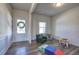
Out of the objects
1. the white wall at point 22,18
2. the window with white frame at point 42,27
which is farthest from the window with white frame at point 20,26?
the window with white frame at point 42,27

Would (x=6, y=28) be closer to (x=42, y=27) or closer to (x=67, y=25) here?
(x=42, y=27)

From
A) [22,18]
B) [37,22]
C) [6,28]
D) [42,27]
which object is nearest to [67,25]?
[42,27]

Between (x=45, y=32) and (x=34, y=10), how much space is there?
0.57 m

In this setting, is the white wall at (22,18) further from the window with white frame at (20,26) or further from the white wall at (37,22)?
the white wall at (37,22)

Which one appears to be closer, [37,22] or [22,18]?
[22,18]

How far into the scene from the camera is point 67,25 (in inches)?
89.2

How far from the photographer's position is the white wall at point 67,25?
2164mm

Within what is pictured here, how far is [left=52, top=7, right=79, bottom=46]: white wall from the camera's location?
2.16 m

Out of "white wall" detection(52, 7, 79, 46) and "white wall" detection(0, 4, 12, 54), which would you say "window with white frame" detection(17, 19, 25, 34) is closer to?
"white wall" detection(0, 4, 12, 54)

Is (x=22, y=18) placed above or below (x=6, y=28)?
above

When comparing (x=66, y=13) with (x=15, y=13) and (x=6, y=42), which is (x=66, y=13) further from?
(x=6, y=42)

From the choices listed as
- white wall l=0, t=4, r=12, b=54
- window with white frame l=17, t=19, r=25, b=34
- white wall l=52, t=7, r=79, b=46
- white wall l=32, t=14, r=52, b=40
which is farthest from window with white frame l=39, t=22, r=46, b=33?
white wall l=0, t=4, r=12, b=54
